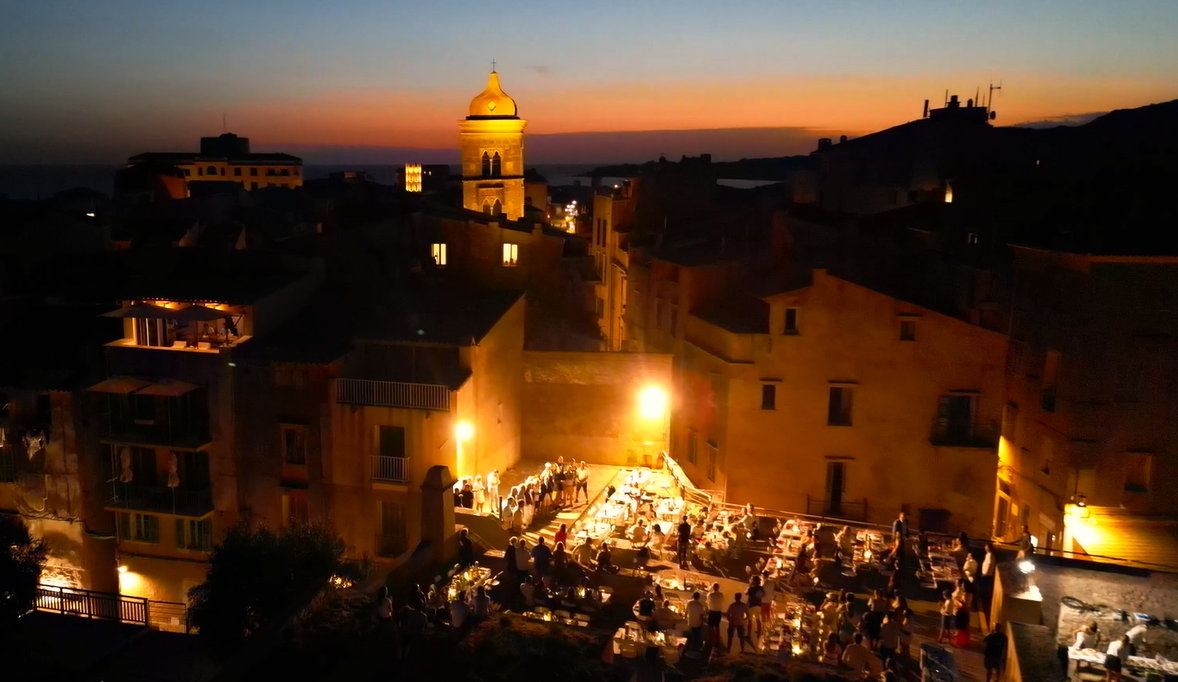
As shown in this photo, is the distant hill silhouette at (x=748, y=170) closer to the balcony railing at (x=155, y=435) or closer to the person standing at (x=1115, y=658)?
the balcony railing at (x=155, y=435)

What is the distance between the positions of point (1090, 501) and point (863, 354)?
25.5 feet

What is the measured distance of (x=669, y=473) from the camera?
30375 mm

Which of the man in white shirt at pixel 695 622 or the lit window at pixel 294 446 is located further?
the lit window at pixel 294 446

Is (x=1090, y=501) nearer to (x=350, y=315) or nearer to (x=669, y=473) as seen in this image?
(x=669, y=473)

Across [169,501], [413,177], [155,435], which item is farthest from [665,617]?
[413,177]

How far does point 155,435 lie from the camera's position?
28891mm

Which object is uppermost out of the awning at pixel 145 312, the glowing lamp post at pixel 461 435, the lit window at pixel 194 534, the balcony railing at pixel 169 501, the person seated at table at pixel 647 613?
the awning at pixel 145 312

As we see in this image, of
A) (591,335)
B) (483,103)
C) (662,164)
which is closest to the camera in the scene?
(591,335)

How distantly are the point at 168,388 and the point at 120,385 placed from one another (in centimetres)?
159

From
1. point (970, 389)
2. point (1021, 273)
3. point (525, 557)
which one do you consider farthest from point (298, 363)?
point (1021, 273)

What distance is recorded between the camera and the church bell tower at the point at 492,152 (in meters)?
60.9

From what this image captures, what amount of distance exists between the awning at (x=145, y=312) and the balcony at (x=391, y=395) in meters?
5.42

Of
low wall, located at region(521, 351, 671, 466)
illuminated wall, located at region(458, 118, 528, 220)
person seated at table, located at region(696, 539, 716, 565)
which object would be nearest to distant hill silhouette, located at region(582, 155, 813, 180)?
illuminated wall, located at region(458, 118, 528, 220)

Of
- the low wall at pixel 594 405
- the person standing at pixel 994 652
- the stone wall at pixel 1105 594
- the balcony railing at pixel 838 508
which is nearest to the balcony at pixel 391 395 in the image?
the low wall at pixel 594 405
